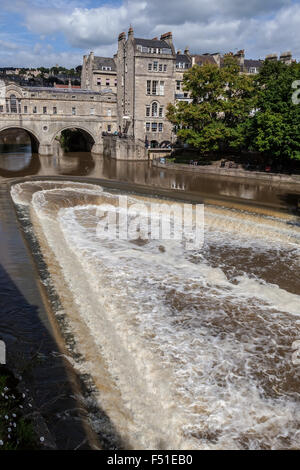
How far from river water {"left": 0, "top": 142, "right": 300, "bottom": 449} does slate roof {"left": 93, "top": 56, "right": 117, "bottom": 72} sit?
53066 mm

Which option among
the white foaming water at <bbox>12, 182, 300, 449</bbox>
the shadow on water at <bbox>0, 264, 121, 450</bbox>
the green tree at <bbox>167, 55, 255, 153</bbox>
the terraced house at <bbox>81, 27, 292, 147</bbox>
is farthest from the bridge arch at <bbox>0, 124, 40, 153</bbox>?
the shadow on water at <bbox>0, 264, 121, 450</bbox>

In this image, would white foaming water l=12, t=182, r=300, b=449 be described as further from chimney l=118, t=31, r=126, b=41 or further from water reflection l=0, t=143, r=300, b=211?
chimney l=118, t=31, r=126, b=41

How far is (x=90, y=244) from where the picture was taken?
19.8m

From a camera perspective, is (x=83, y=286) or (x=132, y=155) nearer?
(x=83, y=286)

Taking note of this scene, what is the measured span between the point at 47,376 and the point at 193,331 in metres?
5.20

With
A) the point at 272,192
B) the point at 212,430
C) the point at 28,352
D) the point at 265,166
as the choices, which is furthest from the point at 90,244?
the point at 265,166

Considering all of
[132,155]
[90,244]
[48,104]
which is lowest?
[90,244]

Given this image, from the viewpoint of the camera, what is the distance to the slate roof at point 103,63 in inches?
2756

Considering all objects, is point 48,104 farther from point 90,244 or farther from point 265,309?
point 265,309

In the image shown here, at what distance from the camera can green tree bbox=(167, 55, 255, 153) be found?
1698 inches

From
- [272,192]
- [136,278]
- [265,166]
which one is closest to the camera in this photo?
[136,278]

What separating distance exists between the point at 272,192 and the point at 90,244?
63.6ft

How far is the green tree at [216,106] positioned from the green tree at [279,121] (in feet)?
10.6

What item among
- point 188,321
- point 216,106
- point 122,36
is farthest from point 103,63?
point 188,321
